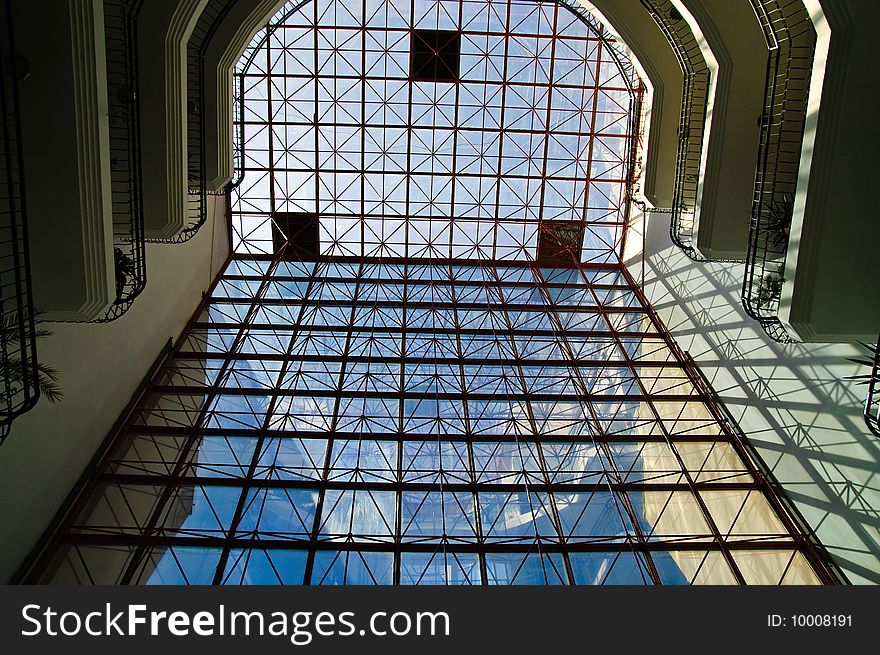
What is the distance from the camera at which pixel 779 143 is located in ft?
50.1

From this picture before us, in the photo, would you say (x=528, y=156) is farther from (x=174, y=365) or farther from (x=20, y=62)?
(x=20, y=62)

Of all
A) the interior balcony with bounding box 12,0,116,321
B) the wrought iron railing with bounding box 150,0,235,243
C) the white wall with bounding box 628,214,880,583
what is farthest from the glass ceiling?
the interior balcony with bounding box 12,0,116,321

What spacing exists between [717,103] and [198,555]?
19901mm

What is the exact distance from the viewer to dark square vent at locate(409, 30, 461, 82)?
99.6 ft

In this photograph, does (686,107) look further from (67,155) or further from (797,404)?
(67,155)

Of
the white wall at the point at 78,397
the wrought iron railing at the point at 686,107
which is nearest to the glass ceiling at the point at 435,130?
the white wall at the point at 78,397

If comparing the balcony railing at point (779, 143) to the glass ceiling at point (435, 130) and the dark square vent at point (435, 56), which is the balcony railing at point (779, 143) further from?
the dark square vent at point (435, 56)

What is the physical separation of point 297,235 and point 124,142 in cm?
1635

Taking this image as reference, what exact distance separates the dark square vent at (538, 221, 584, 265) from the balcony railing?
16210 millimetres

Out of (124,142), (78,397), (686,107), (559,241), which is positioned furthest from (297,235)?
(686,107)

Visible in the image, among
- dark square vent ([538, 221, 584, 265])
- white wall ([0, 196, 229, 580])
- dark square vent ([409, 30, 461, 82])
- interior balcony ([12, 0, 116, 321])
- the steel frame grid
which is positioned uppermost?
dark square vent ([409, 30, 461, 82])

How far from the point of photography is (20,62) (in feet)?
38.1

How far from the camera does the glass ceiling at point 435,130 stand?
3033 centimetres

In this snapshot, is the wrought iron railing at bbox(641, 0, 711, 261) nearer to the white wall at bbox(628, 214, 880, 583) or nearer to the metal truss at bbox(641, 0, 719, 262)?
the metal truss at bbox(641, 0, 719, 262)
